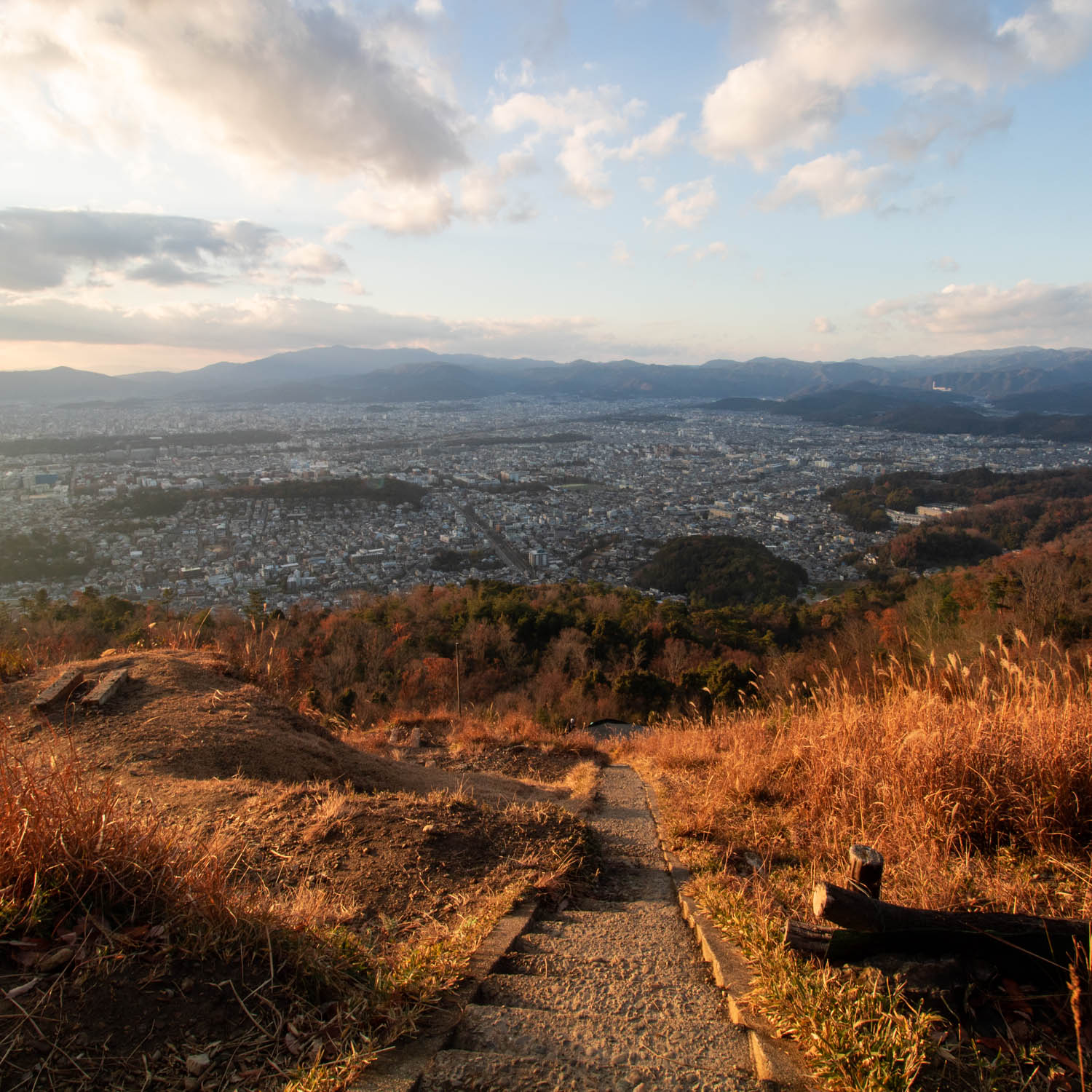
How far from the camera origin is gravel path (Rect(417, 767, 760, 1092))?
1691mm

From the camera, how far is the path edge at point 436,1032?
1638 millimetres

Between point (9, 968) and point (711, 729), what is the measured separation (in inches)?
253

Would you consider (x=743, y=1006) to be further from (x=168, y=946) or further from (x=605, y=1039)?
(x=168, y=946)

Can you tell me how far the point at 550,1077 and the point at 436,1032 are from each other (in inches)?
15.3

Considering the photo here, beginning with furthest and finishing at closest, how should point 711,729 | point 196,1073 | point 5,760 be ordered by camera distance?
point 711,729, point 5,760, point 196,1073

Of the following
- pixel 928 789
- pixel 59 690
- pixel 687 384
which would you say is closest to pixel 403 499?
pixel 59 690

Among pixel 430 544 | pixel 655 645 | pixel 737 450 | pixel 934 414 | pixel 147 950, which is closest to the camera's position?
pixel 147 950

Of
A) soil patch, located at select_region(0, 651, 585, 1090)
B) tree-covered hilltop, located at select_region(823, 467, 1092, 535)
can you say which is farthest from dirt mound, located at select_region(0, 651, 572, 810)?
tree-covered hilltop, located at select_region(823, 467, 1092, 535)

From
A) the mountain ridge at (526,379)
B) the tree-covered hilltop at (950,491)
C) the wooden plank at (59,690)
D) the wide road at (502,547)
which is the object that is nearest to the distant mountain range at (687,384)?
the mountain ridge at (526,379)

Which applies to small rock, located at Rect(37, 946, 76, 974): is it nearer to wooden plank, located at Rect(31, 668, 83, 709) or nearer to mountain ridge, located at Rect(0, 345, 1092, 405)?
wooden plank, located at Rect(31, 668, 83, 709)

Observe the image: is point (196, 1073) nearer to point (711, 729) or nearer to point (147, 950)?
point (147, 950)

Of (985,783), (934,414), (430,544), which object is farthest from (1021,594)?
(934,414)

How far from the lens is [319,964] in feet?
6.63

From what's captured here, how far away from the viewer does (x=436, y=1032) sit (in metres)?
1.86
